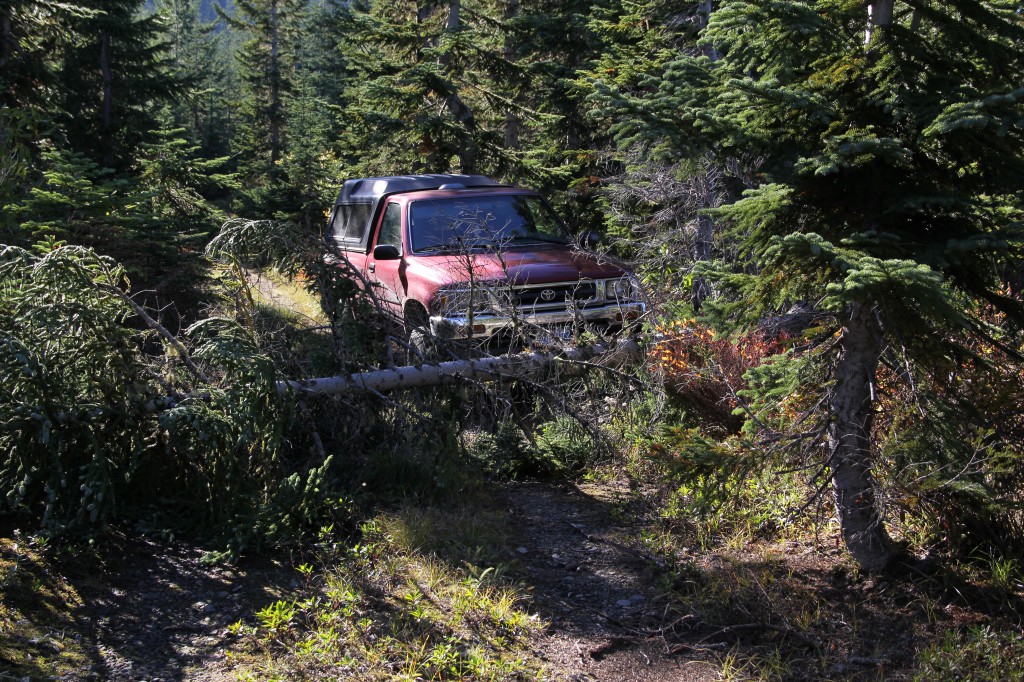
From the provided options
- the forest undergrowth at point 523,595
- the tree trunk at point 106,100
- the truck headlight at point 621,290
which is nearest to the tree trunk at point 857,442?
the forest undergrowth at point 523,595

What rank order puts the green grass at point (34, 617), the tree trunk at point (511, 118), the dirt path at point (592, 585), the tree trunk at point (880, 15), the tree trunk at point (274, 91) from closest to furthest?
1. the green grass at point (34, 617)
2. the dirt path at point (592, 585)
3. the tree trunk at point (880, 15)
4. the tree trunk at point (511, 118)
5. the tree trunk at point (274, 91)

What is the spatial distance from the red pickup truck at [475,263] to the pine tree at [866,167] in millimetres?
2425

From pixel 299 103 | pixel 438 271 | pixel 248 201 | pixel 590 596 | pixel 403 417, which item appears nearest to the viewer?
pixel 590 596

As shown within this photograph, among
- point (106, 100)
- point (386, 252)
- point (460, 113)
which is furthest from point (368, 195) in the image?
point (106, 100)

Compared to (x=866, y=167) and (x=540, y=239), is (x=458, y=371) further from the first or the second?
(x=540, y=239)

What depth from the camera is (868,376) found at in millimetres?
4355

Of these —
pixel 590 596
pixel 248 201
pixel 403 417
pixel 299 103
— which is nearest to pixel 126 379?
pixel 403 417

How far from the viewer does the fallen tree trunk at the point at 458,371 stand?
18.9ft

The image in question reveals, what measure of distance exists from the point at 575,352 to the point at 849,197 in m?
2.56

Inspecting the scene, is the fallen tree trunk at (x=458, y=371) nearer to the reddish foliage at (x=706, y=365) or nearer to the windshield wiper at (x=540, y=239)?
the reddish foliage at (x=706, y=365)

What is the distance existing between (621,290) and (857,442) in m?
3.44

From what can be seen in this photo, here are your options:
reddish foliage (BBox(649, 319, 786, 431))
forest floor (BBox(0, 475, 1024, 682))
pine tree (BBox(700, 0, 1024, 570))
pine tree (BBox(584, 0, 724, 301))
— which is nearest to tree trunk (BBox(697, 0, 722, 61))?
pine tree (BBox(584, 0, 724, 301))

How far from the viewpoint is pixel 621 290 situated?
301 inches

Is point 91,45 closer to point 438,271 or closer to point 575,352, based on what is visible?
point 438,271
